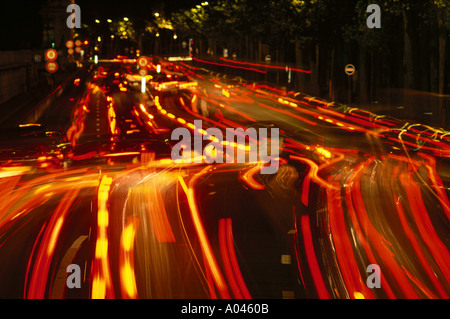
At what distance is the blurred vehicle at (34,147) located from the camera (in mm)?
15609

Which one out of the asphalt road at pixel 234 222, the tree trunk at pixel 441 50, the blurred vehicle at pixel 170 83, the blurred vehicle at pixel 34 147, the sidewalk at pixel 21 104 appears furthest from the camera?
the blurred vehicle at pixel 170 83

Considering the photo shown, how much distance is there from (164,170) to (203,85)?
39.2 m

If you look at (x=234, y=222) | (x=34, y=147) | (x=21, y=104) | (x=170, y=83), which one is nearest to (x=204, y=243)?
(x=234, y=222)

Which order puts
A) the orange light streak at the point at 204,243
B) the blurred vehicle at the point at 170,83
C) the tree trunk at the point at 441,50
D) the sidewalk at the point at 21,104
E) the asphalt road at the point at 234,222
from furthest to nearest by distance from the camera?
1. the blurred vehicle at the point at 170,83
2. the tree trunk at the point at 441,50
3. the sidewalk at the point at 21,104
4. the asphalt road at the point at 234,222
5. the orange light streak at the point at 204,243

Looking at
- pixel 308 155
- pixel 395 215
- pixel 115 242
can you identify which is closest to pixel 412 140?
pixel 308 155

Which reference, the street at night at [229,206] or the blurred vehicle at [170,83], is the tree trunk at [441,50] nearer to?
the street at night at [229,206]

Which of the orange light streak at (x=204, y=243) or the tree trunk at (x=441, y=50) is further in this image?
the tree trunk at (x=441, y=50)

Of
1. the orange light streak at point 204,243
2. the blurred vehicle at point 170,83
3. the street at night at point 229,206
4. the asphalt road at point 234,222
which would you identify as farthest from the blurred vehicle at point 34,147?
the blurred vehicle at point 170,83

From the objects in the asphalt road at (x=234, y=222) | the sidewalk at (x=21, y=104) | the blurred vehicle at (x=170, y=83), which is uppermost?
the blurred vehicle at (x=170, y=83)

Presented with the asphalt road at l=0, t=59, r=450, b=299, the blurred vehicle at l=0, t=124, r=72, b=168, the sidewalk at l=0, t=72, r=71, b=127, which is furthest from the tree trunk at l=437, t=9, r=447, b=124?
the blurred vehicle at l=0, t=124, r=72, b=168

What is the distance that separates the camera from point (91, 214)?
38.4ft

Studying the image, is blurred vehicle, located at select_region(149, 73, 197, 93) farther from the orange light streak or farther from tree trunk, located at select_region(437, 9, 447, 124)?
the orange light streak

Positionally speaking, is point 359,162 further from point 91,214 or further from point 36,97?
point 36,97

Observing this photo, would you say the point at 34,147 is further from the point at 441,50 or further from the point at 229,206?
the point at 441,50
